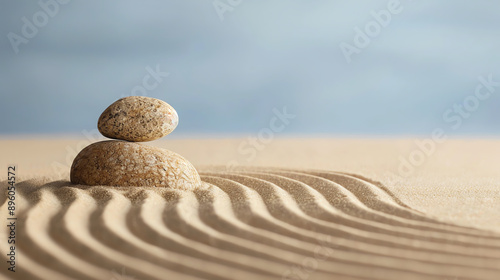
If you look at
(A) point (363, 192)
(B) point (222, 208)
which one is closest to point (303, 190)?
(A) point (363, 192)

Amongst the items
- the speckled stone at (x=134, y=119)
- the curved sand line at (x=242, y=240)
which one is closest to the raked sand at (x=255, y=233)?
the curved sand line at (x=242, y=240)

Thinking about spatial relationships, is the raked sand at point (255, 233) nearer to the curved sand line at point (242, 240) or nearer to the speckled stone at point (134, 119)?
the curved sand line at point (242, 240)

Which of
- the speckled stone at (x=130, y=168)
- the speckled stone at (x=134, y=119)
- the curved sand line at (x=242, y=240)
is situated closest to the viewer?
the curved sand line at (x=242, y=240)

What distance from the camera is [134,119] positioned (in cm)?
551

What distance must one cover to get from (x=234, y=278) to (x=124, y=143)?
298 centimetres

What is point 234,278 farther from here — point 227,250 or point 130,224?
point 130,224

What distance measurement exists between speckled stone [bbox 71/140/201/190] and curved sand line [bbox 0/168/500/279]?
18.6 inches

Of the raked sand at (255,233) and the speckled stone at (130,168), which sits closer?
the raked sand at (255,233)

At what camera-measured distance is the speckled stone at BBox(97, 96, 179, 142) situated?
5.50 metres

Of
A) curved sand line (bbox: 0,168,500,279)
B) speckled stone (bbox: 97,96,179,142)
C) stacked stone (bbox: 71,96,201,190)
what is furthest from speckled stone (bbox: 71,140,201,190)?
curved sand line (bbox: 0,168,500,279)

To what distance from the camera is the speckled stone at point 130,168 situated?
5203 mm

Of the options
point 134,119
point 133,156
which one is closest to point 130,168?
point 133,156

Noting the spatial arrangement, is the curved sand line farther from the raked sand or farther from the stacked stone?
the stacked stone

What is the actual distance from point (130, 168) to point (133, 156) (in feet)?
0.49
